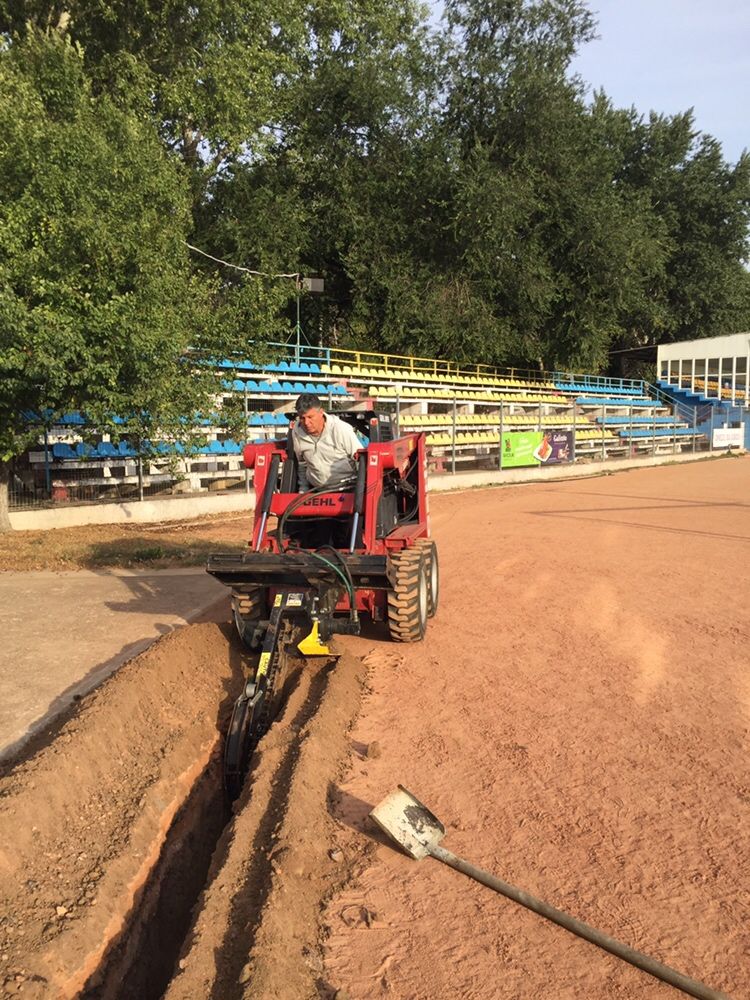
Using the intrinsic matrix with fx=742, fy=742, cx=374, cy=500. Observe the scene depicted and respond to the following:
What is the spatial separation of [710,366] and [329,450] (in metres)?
47.3

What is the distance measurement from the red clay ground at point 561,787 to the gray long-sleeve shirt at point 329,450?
5.17 ft

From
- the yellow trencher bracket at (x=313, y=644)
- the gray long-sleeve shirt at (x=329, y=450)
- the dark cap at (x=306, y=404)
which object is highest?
the dark cap at (x=306, y=404)

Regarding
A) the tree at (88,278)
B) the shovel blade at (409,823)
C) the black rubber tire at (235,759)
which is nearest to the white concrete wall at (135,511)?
the tree at (88,278)

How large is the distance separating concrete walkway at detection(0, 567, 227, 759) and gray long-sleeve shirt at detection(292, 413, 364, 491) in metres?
2.22

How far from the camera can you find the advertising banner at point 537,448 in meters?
26.9

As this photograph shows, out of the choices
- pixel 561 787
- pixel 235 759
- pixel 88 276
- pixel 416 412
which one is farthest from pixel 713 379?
pixel 235 759

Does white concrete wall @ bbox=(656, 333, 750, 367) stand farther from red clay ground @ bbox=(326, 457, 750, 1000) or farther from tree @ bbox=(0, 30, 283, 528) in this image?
red clay ground @ bbox=(326, 457, 750, 1000)

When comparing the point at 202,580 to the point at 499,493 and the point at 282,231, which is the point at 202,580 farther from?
the point at 282,231

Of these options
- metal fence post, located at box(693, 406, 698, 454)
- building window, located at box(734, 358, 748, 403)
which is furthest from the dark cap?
building window, located at box(734, 358, 748, 403)

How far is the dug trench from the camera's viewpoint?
9.50 ft

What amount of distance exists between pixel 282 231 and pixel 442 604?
2288 cm

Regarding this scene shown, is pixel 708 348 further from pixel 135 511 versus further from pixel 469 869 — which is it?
pixel 469 869

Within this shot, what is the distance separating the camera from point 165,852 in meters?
4.04

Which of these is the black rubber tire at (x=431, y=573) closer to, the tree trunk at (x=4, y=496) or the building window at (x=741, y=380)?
the tree trunk at (x=4, y=496)
